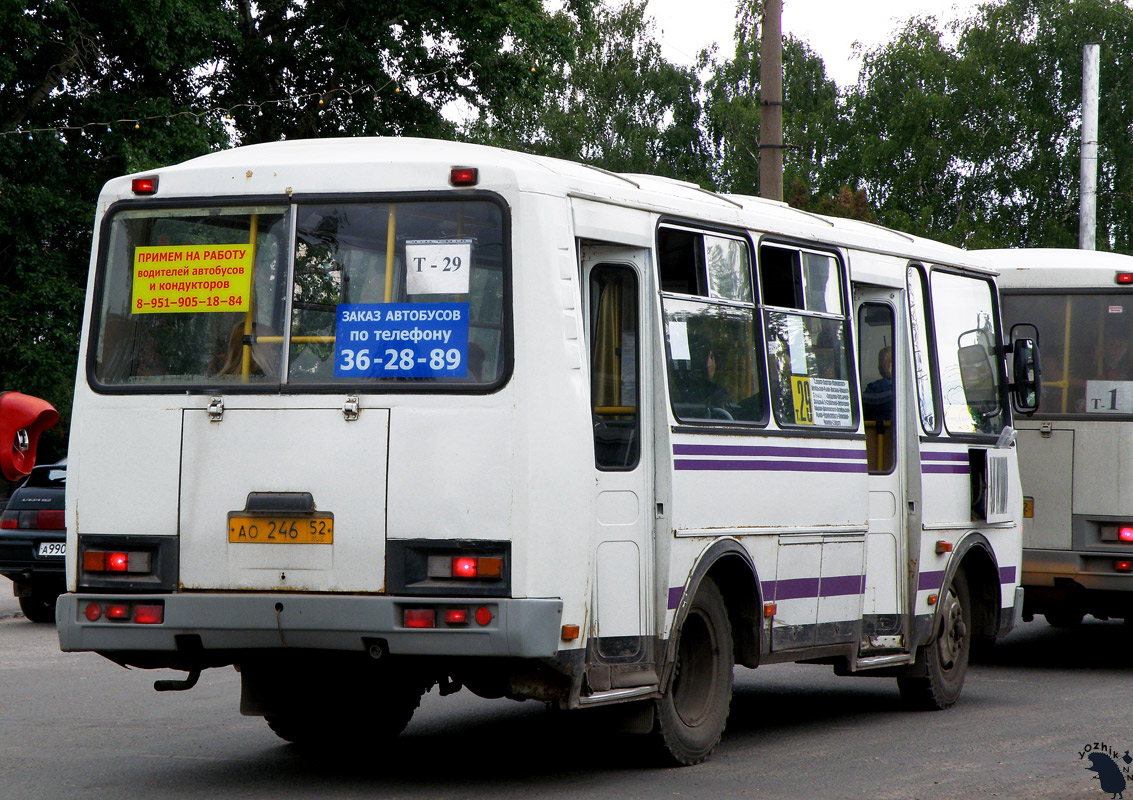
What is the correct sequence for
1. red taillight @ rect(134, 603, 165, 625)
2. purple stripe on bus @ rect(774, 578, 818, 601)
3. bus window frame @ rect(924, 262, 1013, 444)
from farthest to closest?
bus window frame @ rect(924, 262, 1013, 444), purple stripe on bus @ rect(774, 578, 818, 601), red taillight @ rect(134, 603, 165, 625)

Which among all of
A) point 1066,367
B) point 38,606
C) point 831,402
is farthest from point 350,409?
point 38,606

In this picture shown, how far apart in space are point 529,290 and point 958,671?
548 cm

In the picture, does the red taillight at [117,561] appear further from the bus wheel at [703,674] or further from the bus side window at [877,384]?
the bus side window at [877,384]

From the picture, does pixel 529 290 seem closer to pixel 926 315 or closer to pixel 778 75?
pixel 926 315

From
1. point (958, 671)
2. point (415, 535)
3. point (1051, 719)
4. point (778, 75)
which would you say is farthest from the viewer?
point (778, 75)

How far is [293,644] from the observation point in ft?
23.4

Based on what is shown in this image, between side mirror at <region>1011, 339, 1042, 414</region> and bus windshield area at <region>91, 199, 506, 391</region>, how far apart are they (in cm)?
587

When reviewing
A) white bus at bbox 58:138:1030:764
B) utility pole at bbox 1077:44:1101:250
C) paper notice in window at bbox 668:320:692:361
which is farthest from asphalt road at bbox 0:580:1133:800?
utility pole at bbox 1077:44:1101:250

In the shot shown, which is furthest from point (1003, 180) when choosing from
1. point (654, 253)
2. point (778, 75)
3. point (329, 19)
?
point (654, 253)

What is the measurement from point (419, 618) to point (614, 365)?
163cm

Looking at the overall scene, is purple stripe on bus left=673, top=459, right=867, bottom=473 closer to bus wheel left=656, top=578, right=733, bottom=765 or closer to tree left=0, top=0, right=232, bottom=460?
bus wheel left=656, top=578, right=733, bottom=765

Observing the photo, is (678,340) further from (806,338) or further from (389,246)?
(389,246)

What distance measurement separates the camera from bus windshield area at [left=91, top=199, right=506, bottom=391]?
7.20 metres

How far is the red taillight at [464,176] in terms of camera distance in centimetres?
720
